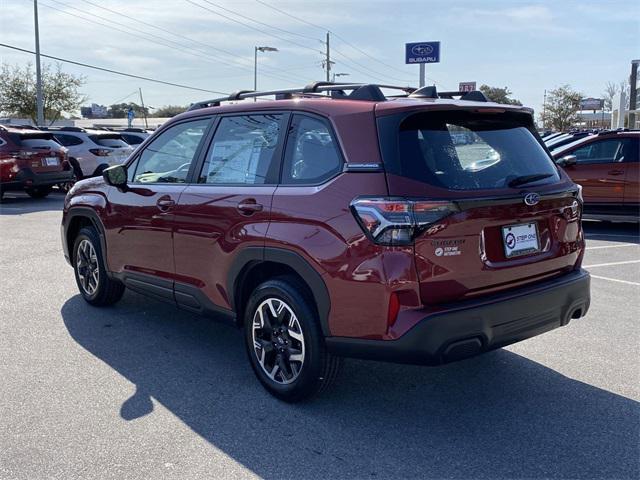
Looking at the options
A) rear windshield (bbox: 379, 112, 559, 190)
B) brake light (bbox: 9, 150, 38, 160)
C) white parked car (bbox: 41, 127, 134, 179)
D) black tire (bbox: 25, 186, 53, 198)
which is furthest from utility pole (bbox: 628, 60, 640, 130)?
rear windshield (bbox: 379, 112, 559, 190)

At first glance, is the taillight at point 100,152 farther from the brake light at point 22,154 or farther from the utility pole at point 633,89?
the utility pole at point 633,89

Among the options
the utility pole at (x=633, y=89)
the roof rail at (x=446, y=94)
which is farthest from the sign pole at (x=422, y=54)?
the utility pole at (x=633, y=89)

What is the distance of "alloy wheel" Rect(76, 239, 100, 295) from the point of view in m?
5.96

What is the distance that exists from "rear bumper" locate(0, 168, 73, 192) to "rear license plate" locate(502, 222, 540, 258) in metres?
13.5

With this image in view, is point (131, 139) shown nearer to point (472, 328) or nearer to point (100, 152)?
point (100, 152)

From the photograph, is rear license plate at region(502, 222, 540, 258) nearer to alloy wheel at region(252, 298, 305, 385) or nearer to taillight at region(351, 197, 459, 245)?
taillight at region(351, 197, 459, 245)

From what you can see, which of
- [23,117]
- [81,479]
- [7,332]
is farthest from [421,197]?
[23,117]

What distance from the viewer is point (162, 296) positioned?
5.02m

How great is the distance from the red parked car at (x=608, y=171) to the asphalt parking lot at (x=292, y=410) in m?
5.81

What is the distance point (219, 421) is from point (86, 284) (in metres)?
3.01

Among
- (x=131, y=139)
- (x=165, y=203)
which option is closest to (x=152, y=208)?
(x=165, y=203)

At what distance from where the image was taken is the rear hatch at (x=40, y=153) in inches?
577

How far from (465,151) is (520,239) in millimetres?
601

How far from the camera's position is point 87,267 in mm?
6082
